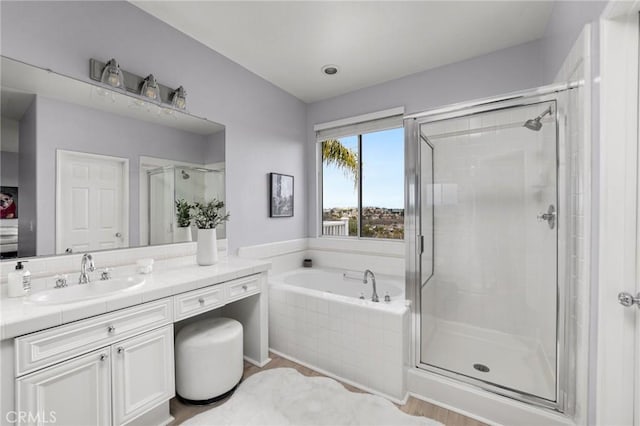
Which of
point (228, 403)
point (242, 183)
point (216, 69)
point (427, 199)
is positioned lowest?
point (228, 403)

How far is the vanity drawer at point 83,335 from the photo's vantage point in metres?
1.07

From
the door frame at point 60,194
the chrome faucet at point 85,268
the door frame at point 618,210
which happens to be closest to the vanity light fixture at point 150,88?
the door frame at point 60,194

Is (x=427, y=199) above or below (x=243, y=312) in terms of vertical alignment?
above

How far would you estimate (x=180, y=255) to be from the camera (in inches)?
84.7

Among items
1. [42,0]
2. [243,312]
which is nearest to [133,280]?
[243,312]

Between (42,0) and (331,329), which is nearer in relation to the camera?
(42,0)

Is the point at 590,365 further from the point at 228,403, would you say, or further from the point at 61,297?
the point at 61,297

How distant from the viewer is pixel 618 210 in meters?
1.08

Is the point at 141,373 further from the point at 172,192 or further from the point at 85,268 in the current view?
the point at 172,192

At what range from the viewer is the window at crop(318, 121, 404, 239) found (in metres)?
3.07

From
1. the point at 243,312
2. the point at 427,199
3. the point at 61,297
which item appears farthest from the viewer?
the point at 243,312

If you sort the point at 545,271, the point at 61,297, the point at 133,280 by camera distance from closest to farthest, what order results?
the point at 61,297, the point at 133,280, the point at 545,271

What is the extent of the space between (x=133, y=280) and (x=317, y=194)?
2249mm

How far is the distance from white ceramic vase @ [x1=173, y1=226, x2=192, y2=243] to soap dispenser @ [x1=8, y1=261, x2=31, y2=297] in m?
0.83
